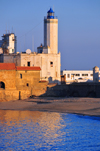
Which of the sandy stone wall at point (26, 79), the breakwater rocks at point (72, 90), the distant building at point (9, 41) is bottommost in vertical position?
the breakwater rocks at point (72, 90)

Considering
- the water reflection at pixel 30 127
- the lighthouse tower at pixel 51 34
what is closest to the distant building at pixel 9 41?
the lighthouse tower at pixel 51 34

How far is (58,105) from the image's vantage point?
38.1 metres

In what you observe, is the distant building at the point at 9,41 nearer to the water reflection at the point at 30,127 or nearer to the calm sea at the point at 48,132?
the water reflection at the point at 30,127

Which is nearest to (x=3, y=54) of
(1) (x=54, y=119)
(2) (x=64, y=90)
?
(2) (x=64, y=90)

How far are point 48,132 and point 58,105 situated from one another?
12.9 m

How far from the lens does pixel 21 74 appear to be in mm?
46281

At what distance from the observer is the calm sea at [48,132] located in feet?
70.6

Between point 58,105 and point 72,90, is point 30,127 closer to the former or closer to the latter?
point 58,105

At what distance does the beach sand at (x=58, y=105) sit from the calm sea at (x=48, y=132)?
5.71ft

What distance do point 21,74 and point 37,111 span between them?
12.0 m

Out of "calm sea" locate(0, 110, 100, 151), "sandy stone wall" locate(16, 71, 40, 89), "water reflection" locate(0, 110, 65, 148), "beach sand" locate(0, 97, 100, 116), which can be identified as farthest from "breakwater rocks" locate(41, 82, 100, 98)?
"calm sea" locate(0, 110, 100, 151)

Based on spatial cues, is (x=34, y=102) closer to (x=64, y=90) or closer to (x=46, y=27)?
(x=64, y=90)

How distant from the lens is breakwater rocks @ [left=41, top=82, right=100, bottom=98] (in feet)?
150

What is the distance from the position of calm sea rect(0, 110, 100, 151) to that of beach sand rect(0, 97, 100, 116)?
1.74 m
